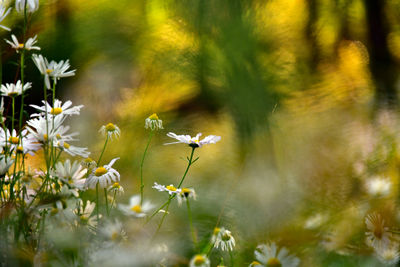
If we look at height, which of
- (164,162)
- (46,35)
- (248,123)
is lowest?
(164,162)

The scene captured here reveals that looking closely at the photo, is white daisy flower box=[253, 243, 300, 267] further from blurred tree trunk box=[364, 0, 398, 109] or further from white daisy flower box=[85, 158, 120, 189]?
blurred tree trunk box=[364, 0, 398, 109]

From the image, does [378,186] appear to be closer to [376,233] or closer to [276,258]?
[376,233]

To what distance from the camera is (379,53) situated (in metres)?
0.67

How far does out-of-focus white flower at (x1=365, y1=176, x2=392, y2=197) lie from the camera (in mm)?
580

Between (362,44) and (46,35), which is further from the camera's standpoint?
(46,35)

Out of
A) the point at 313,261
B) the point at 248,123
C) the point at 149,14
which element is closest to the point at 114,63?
the point at 149,14

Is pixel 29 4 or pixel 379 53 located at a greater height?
pixel 29 4

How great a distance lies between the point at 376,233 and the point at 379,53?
1.02 ft

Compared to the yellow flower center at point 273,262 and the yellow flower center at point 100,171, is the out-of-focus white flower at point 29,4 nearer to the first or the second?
the yellow flower center at point 100,171

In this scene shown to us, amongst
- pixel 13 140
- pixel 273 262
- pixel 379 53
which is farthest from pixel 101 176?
pixel 379 53

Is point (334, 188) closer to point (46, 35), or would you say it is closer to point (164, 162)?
point (164, 162)

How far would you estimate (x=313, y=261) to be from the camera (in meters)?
0.50

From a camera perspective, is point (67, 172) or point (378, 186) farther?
point (378, 186)

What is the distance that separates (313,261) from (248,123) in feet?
0.90
